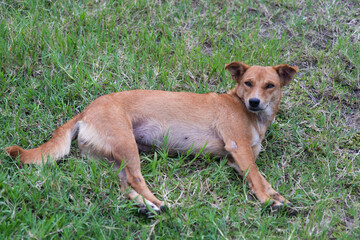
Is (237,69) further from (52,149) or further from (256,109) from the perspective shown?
(52,149)

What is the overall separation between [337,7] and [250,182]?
4.17 meters

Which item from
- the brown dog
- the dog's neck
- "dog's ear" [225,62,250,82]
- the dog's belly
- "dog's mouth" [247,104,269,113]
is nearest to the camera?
the brown dog

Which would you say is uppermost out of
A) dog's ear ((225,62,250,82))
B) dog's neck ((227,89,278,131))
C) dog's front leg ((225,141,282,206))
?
dog's ear ((225,62,250,82))

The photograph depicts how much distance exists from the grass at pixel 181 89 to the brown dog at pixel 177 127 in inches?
6.0

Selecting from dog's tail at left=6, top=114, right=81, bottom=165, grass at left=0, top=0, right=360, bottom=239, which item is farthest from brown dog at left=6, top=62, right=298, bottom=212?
grass at left=0, top=0, right=360, bottom=239

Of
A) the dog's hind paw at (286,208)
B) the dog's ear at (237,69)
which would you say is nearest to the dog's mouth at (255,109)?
the dog's ear at (237,69)

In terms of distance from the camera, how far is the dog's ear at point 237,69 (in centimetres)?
449

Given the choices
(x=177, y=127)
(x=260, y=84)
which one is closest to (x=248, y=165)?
(x=177, y=127)

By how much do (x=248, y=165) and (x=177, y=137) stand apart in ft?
2.64

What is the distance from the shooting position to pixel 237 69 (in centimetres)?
455

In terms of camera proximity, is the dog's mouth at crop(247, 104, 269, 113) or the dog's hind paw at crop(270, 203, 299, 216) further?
the dog's mouth at crop(247, 104, 269, 113)

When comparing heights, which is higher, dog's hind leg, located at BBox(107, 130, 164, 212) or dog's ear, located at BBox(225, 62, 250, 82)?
dog's ear, located at BBox(225, 62, 250, 82)

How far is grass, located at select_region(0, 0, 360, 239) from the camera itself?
3.26 m

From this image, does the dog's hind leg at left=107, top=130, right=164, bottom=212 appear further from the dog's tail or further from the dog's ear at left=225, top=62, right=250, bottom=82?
the dog's ear at left=225, top=62, right=250, bottom=82
